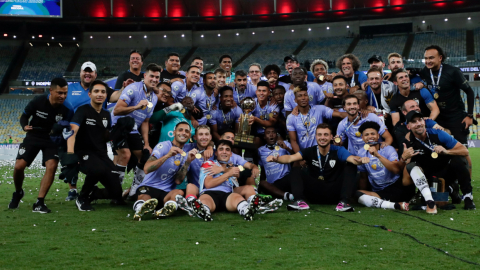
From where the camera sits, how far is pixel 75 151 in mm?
6277

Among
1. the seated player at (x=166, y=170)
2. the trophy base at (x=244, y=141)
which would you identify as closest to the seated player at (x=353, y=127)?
the trophy base at (x=244, y=141)

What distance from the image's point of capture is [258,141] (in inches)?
304

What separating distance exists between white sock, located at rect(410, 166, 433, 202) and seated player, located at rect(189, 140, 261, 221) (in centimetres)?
206

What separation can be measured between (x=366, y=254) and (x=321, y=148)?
9.69ft

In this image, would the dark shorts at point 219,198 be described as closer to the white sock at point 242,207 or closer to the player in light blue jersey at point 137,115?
the white sock at point 242,207

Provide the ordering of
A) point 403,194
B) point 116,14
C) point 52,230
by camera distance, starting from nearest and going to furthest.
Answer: point 52,230, point 403,194, point 116,14

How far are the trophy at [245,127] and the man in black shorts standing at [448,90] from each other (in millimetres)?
2866

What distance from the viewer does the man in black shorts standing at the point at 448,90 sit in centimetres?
684

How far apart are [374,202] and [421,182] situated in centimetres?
73

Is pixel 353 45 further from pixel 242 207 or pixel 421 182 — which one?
pixel 242 207

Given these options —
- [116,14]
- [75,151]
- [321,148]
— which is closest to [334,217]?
[321,148]

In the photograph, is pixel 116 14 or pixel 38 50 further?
pixel 38 50

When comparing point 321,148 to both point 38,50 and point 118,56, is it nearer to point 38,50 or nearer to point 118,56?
point 118,56

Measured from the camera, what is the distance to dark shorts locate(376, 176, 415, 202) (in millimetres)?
6203
